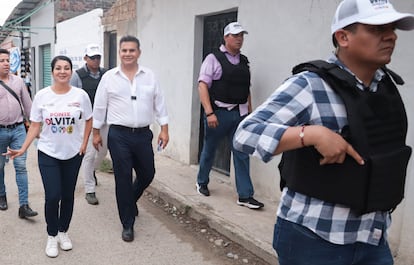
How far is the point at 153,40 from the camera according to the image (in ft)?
24.7

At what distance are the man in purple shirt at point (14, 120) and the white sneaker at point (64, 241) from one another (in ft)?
2.83

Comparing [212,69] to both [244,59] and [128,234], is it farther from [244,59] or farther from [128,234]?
[128,234]

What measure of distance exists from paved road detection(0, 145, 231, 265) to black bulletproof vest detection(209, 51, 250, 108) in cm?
156

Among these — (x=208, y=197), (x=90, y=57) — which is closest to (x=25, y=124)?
(x=90, y=57)

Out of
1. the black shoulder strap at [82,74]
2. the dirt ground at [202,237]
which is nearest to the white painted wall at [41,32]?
the black shoulder strap at [82,74]

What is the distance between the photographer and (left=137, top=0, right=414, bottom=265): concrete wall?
324 centimetres

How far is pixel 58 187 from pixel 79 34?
8598 mm

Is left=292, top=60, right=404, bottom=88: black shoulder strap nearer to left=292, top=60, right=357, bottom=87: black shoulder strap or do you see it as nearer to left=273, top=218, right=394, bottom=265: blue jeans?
left=292, top=60, right=357, bottom=87: black shoulder strap

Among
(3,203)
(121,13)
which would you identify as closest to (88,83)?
(3,203)

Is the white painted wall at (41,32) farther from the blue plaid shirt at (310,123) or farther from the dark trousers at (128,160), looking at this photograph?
the blue plaid shirt at (310,123)

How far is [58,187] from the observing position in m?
3.53

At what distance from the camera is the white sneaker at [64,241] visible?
3768 millimetres

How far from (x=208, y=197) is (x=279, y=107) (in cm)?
354

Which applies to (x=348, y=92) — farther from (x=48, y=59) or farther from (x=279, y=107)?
(x=48, y=59)
